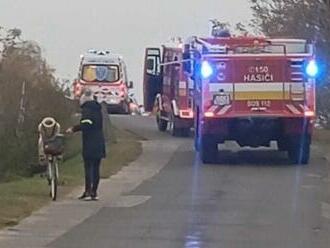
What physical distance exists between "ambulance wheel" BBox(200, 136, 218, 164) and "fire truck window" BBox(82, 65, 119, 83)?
23.4 metres

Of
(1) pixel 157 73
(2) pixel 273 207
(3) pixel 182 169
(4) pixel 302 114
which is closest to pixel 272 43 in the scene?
(4) pixel 302 114

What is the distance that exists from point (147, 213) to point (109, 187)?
165 inches

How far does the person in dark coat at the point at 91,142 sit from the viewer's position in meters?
19.5

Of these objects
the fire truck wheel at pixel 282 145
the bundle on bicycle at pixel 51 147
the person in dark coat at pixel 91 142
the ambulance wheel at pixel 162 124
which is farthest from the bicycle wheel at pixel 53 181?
the ambulance wheel at pixel 162 124

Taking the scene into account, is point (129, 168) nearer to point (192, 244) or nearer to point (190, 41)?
point (190, 41)

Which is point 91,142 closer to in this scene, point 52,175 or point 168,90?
point 52,175

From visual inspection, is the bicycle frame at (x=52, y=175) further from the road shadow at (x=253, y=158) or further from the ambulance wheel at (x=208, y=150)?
the road shadow at (x=253, y=158)

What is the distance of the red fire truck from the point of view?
117ft

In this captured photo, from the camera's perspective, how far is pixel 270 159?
2858cm

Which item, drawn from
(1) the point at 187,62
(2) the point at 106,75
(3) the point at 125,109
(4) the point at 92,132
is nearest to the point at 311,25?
(1) the point at 187,62

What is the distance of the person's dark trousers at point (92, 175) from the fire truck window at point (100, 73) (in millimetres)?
30656

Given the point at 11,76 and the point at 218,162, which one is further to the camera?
the point at 11,76

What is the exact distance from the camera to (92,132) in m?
19.5

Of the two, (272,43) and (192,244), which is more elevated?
(272,43)
